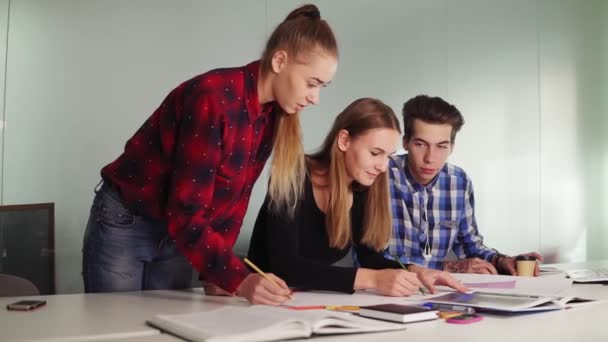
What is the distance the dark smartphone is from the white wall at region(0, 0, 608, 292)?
1359 millimetres

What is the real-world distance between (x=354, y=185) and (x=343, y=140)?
0.14 metres

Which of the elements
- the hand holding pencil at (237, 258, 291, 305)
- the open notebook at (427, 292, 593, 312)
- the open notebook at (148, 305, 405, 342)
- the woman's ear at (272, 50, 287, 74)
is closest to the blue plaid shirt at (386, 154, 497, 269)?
the open notebook at (427, 292, 593, 312)

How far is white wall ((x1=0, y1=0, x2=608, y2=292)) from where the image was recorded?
2.76 metres

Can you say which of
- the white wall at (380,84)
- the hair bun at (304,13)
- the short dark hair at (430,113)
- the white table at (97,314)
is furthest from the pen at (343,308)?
the white wall at (380,84)

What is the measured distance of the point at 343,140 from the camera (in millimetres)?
2031

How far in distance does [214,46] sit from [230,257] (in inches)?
73.6

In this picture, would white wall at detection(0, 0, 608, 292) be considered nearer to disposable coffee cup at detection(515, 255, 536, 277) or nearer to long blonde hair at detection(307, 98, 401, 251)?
long blonde hair at detection(307, 98, 401, 251)

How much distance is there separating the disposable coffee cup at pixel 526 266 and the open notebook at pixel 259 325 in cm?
94

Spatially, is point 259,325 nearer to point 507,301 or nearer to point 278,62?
point 507,301

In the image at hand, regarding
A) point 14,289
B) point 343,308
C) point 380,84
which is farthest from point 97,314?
point 380,84

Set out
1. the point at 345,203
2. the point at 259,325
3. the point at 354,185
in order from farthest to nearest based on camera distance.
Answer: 1. the point at 354,185
2. the point at 345,203
3. the point at 259,325

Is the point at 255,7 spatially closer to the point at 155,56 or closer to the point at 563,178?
the point at 155,56

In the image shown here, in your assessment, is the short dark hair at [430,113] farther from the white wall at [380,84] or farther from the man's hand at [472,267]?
the white wall at [380,84]

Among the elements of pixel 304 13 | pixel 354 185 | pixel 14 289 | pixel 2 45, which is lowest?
pixel 14 289
